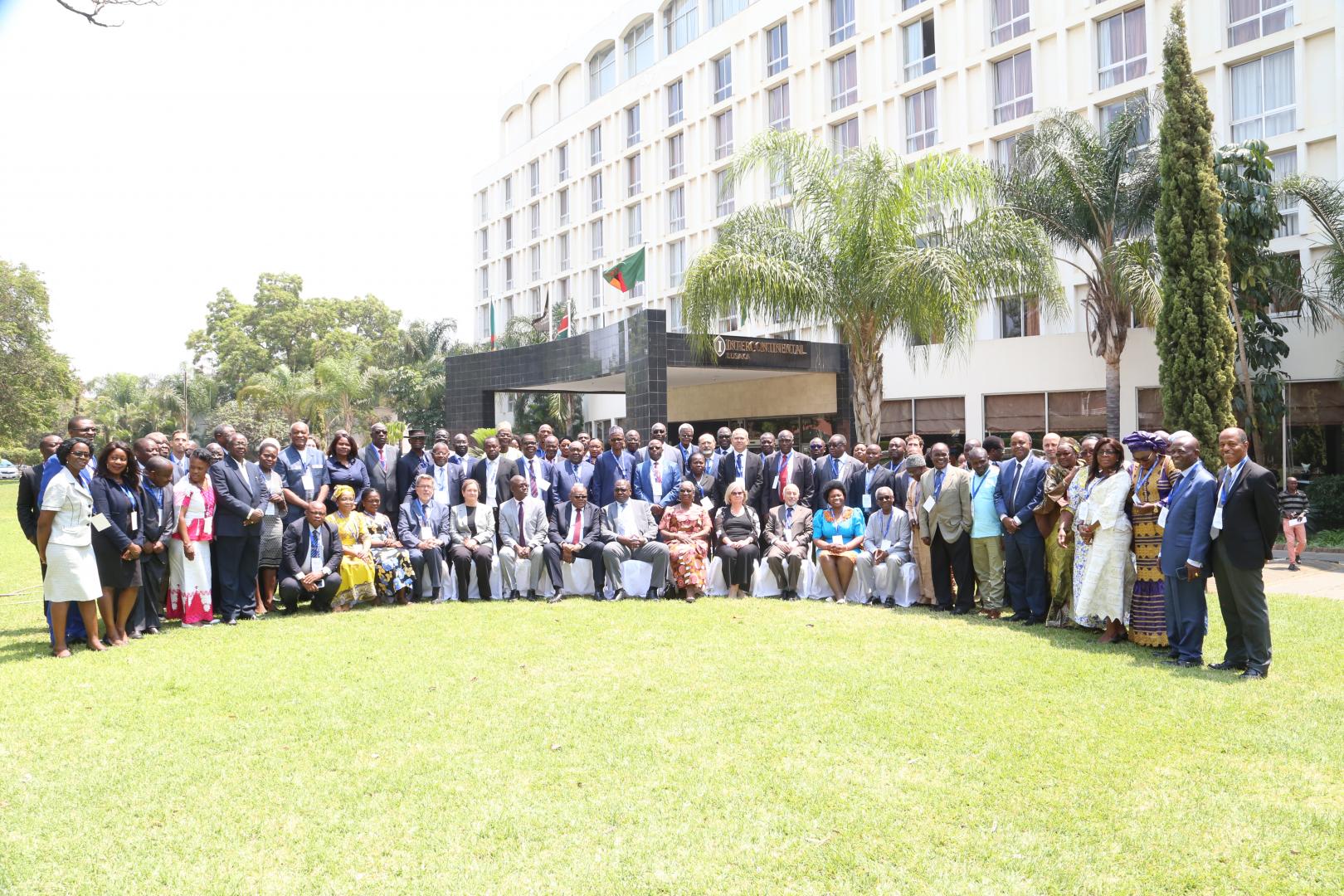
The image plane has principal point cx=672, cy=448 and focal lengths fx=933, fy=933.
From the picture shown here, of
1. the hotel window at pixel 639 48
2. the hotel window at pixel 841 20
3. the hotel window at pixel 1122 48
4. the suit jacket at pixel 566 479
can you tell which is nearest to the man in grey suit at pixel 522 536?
the suit jacket at pixel 566 479

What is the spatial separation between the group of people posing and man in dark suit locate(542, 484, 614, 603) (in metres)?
0.02

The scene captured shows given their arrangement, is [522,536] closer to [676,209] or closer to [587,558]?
[587,558]

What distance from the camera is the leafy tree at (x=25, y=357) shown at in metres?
39.8

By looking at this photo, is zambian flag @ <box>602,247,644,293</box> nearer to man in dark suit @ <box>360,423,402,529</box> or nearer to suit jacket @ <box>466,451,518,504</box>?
suit jacket @ <box>466,451,518,504</box>

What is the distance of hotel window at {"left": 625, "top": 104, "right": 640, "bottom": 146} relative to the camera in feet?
140

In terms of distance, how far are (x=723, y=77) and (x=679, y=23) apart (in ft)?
15.0

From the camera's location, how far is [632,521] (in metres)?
11.5

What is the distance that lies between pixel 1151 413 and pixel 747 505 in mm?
15454

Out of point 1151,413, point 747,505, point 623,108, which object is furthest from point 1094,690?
point 623,108

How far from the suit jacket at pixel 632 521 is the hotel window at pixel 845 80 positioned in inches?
968

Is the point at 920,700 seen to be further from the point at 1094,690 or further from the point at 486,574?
the point at 486,574

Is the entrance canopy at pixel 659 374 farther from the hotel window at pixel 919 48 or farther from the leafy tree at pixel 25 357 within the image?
the leafy tree at pixel 25 357

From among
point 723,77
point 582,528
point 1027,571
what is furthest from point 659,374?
point 723,77

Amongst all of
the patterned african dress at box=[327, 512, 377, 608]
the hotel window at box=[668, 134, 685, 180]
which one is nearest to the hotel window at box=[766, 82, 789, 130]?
the hotel window at box=[668, 134, 685, 180]
